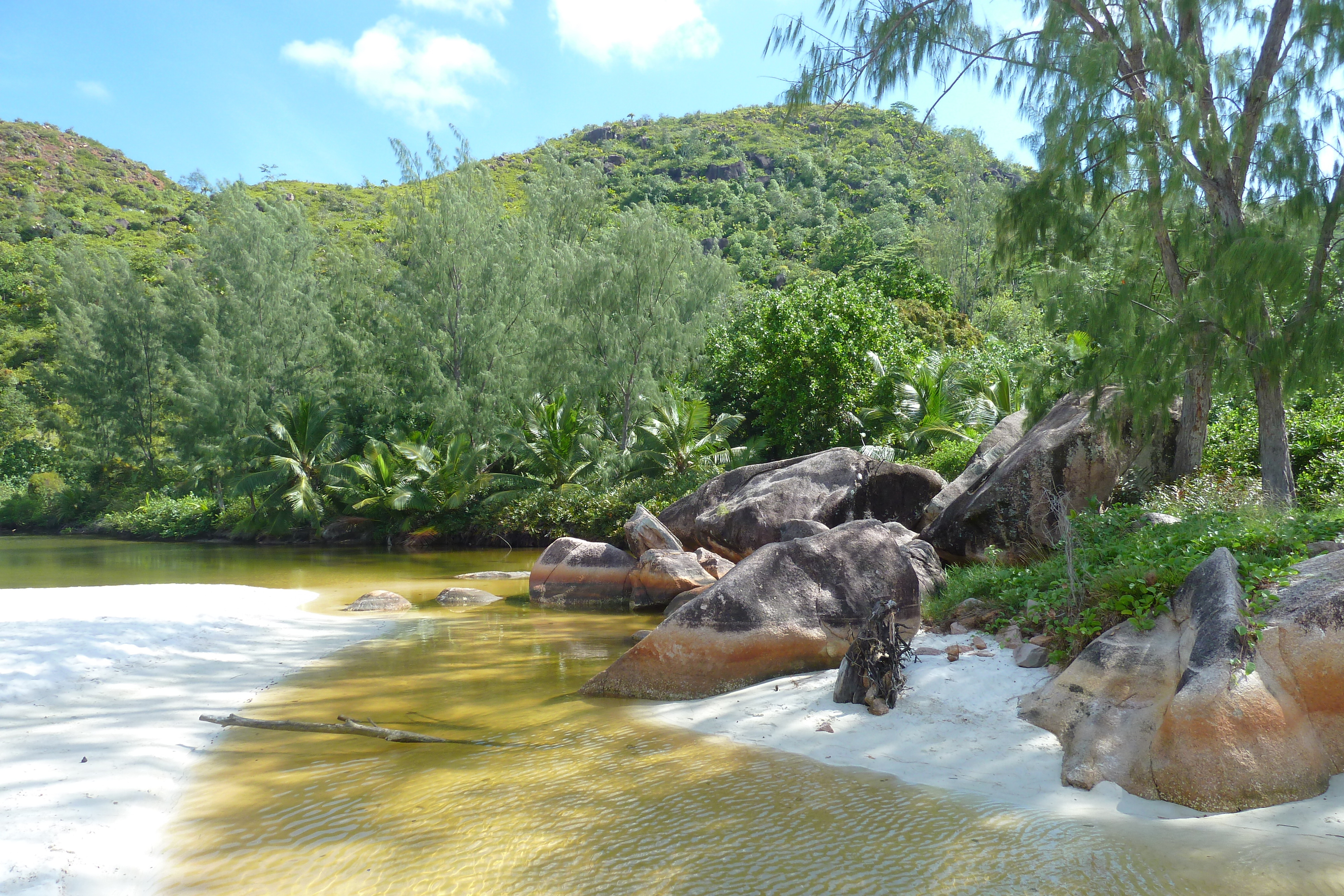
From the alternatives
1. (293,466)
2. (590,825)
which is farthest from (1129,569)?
(293,466)

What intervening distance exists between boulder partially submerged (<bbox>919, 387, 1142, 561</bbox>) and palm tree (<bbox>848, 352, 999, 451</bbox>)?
Answer: 7424 millimetres

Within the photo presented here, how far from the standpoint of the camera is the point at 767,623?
21.0ft

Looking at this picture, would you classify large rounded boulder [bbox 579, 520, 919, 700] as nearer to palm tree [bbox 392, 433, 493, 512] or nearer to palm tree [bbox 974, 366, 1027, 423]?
palm tree [bbox 974, 366, 1027, 423]

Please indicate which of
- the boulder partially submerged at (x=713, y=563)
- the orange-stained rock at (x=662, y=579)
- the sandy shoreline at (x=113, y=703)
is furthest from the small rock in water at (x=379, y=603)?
the boulder partially submerged at (x=713, y=563)

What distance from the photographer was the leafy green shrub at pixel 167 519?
94.7ft

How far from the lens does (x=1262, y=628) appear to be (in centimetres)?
421

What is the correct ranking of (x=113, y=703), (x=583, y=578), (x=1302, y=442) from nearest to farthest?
(x=113, y=703) → (x=1302, y=442) → (x=583, y=578)

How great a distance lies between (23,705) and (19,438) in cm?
4332

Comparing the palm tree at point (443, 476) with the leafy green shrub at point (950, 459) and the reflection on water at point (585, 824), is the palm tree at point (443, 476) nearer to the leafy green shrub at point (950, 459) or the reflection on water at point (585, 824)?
the leafy green shrub at point (950, 459)

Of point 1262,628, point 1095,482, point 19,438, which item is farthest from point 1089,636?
point 19,438

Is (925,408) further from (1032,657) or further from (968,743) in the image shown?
(968,743)

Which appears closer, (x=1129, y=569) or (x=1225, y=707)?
(x=1225, y=707)

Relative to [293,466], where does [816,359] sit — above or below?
above

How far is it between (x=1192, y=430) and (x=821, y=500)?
5.06 metres
